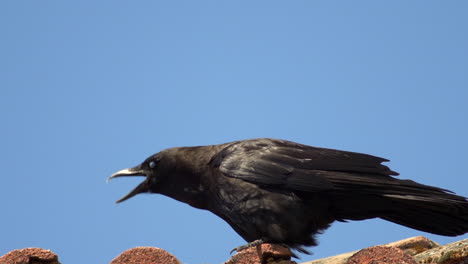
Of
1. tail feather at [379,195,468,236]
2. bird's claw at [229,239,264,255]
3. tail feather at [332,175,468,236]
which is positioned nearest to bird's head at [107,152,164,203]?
bird's claw at [229,239,264,255]

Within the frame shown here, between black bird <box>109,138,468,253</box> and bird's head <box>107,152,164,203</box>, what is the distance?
1.18 meters

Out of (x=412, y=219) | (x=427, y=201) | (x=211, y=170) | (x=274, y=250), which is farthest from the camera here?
(x=211, y=170)

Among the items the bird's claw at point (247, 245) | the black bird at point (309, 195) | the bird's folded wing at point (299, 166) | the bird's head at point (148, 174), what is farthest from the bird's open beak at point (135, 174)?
the bird's claw at point (247, 245)

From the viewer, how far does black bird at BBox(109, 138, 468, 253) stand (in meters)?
6.59

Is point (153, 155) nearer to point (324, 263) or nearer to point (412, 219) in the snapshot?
point (324, 263)

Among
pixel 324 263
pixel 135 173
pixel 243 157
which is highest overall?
pixel 243 157

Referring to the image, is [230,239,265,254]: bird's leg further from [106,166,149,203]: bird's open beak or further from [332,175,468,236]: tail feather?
[106,166,149,203]: bird's open beak

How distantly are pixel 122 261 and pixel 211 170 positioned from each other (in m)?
2.19

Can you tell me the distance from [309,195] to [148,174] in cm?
246

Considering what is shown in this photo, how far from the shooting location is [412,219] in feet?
22.9

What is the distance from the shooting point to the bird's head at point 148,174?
8.34 meters

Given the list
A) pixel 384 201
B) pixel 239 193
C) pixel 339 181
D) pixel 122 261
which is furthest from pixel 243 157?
pixel 122 261

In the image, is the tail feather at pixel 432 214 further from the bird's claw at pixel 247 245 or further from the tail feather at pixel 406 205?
the bird's claw at pixel 247 245

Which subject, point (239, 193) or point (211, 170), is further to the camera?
point (211, 170)
